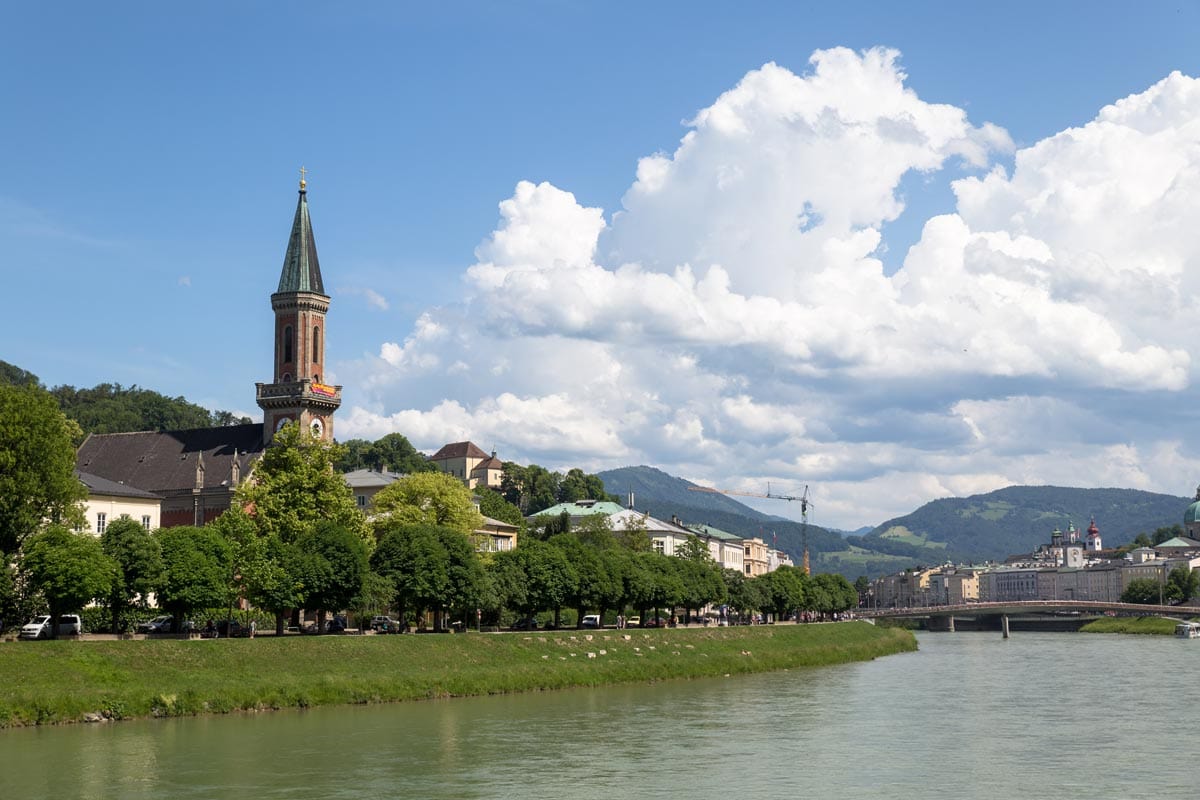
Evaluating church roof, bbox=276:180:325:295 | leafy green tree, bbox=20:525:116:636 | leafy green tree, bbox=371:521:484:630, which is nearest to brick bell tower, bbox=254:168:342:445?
church roof, bbox=276:180:325:295

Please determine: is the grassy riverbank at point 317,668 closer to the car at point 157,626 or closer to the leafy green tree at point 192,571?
the leafy green tree at point 192,571

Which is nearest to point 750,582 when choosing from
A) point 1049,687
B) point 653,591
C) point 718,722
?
point 653,591

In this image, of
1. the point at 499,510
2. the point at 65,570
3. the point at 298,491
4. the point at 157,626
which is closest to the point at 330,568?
the point at 298,491

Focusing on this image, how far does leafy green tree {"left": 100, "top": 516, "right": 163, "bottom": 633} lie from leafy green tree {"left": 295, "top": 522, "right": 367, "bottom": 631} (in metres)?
8.92

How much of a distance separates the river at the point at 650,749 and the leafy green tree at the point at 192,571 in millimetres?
14409

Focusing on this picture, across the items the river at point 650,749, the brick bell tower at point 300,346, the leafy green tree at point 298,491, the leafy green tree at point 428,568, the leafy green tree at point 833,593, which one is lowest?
the river at point 650,749

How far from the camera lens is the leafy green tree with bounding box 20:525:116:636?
2859 inches

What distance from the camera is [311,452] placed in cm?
9606

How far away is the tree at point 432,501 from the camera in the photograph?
368ft

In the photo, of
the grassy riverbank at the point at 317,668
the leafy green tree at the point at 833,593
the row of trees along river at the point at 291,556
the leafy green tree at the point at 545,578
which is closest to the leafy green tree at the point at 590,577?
the row of trees along river at the point at 291,556

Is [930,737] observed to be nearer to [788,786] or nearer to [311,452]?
[788,786]

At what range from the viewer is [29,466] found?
7938 cm

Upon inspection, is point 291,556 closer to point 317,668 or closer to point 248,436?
point 317,668

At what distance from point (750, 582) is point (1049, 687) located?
57.0 metres
